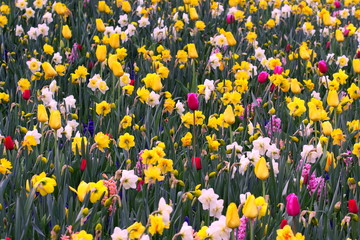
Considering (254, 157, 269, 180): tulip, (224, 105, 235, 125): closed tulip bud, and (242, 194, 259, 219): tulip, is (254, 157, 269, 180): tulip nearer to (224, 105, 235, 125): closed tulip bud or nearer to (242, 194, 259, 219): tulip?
(242, 194, 259, 219): tulip

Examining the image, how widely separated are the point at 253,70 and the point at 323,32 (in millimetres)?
1935

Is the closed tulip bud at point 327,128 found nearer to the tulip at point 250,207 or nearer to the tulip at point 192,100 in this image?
the tulip at point 192,100

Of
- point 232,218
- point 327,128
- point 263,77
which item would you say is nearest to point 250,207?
point 232,218

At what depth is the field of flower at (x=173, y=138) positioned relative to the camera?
8.27ft

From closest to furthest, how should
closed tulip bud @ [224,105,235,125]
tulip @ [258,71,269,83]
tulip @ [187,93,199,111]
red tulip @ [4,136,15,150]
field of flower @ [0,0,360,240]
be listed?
field of flower @ [0,0,360,240] → red tulip @ [4,136,15,150] → tulip @ [187,93,199,111] → closed tulip bud @ [224,105,235,125] → tulip @ [258,71,269,83]

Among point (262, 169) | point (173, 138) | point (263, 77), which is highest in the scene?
point (262, 169)

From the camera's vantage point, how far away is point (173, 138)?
359 centimetres

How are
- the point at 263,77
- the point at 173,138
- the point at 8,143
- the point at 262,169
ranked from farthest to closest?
1. the point at 263,77
2. the point at 173,138
3. the point at 8,143
4. the point at 262,169

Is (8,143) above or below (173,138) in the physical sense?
above

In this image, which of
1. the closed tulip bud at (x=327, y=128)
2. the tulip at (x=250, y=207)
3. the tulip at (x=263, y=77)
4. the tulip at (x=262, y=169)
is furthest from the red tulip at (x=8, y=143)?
the tulip at (x=263, y=77)

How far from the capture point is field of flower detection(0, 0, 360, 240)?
252 cm

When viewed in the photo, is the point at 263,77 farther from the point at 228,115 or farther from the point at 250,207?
the point at 250,207

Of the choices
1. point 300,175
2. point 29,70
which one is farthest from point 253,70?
point 300,175

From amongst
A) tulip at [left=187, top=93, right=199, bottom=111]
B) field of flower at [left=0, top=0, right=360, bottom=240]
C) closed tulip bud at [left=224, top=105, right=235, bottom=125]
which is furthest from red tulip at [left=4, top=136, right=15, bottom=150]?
closed tulip bud at [left=224, top=105, right=235, bottom=125]
